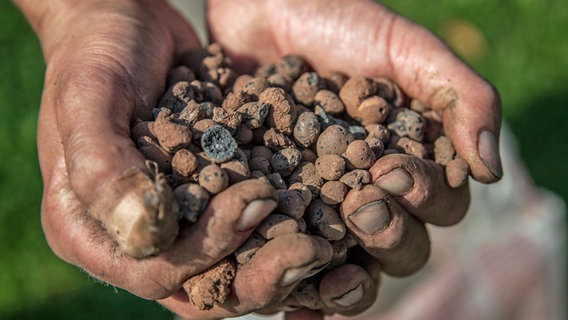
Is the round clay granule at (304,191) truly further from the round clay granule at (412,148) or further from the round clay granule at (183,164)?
the round clay granule at (412,148)

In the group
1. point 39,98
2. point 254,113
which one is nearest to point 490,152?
point 254,113

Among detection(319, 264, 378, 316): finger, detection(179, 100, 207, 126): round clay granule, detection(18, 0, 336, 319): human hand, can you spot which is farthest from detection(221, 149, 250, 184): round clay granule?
detection(319, 264, 378, 316): finger

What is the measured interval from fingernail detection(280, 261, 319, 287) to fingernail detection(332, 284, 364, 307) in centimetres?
29

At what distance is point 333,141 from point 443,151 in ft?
1.40

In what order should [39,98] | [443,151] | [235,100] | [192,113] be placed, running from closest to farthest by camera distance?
[192,113] < [235,100] < [443,151] < [39,98]

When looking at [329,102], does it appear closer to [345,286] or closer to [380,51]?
[380,51]

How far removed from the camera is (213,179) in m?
1.57

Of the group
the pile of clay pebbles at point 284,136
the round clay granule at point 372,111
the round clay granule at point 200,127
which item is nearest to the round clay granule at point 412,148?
the pile of clay pebbles at point 284,136

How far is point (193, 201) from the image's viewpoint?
1535 mm

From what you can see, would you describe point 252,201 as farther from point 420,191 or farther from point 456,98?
point 456,98

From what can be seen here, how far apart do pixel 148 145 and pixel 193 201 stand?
0.85 feet

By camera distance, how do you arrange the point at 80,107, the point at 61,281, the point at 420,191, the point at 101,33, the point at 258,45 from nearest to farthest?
the point at 80,107, the point at 420,191, the point at 101,33, the point at 258,45, the point at 61,281

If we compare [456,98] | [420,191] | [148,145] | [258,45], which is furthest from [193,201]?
[258,45]

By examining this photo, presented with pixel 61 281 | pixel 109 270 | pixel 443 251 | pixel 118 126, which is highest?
pixel 118 126
